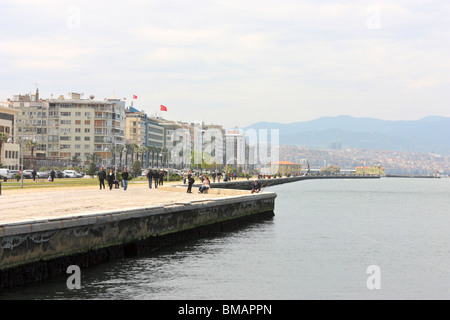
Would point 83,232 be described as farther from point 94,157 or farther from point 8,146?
point 94,157

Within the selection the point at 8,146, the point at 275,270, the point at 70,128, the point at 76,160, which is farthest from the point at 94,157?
the point at 275,270

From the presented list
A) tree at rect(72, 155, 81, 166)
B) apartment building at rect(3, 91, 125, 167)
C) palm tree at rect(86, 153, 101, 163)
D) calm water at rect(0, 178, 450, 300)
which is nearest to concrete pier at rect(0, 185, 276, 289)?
calm water at rect(0, 178, 450, 300)

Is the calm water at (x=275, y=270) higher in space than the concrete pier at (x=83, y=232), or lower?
lower

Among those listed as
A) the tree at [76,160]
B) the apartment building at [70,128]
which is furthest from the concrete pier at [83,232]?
the apartment building at [70,128]

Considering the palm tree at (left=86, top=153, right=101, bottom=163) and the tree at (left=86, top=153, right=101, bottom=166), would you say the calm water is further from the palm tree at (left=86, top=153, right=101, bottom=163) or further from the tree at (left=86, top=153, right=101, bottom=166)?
the palm tree at (left=86, top=153, right=101, bottom=163)

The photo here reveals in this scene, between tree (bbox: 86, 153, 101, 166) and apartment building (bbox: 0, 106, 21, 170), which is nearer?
apartment building (bbox: 0, 106, 21, 170)

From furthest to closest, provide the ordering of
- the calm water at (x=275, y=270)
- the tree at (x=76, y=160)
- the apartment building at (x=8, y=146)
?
the tree at (x=76, y=160)
the apartment building at (x=8, y=146)
the calm water at (x=275, y=270)

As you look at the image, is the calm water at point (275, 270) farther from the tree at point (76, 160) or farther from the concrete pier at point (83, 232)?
the tree at point (76, 160)

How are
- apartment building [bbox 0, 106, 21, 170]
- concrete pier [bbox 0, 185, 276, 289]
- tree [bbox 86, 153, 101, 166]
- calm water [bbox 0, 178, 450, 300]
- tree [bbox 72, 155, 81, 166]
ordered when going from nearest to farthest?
concrete pier [bbox 0, 185, 276, 289] → calm water [bbox 0, 178, 450, 300] → apartment building [bbox 0, 106, 21, 170] → tree [bbox 72, 155, 81, 166] → tree [bbox 86, 153, 101, 166]

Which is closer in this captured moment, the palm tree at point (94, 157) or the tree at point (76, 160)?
the tree at point (76, 160)

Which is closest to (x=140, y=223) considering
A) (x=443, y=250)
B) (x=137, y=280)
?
(x=137, y=280)

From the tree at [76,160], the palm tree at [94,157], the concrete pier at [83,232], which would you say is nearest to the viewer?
the concrete pier at [83,232]
